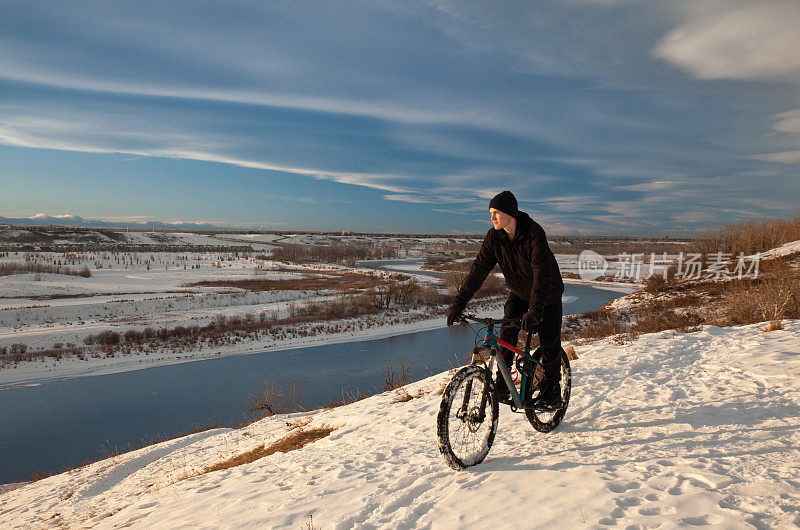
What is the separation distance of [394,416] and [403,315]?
2493 centimetres

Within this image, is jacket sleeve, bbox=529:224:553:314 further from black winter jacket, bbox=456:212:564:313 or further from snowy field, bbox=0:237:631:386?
snowy field, bbox=0:237:631:386

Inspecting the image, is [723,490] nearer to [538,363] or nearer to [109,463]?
[538,363]

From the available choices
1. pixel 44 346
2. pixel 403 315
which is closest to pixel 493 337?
pixel 44 346

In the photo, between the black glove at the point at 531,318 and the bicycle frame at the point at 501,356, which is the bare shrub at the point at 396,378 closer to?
the bicycle frame at the point at 501,356

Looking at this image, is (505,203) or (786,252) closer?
(505,203)

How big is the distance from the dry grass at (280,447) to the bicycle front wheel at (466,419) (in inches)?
119

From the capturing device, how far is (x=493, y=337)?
3525 mm

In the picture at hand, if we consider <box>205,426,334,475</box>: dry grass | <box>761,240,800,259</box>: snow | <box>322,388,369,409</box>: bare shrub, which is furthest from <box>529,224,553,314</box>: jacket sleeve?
<box>761,240,800,259</box>: snow

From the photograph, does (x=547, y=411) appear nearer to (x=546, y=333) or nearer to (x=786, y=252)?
(x=546, y=333)

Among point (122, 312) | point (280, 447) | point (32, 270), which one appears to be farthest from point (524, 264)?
point (32, 270)

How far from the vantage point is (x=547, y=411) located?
3.94 m

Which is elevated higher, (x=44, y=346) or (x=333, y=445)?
(x=333, y=445)

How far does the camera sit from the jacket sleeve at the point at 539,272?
3.44m

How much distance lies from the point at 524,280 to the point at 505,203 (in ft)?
2.40
